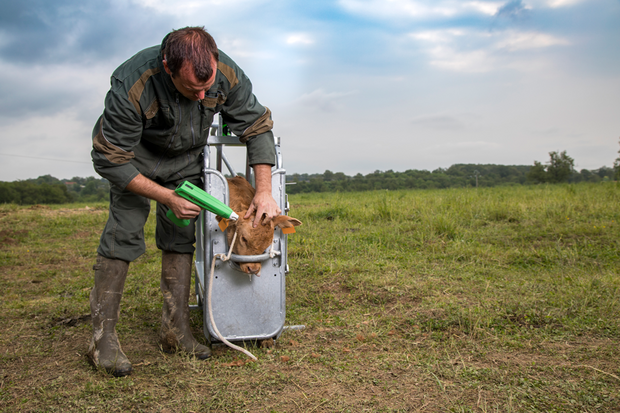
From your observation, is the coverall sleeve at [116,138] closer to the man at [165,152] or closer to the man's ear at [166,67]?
the man at [165,152]

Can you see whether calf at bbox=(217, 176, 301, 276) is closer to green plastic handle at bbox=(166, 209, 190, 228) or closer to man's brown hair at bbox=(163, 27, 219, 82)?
green plastic handle at bbox=(166, 209, 190, 228)

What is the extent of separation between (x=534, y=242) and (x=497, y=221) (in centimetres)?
157

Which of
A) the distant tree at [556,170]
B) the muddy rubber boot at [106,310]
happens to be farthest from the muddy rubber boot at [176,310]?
the distant tree at [556,170]

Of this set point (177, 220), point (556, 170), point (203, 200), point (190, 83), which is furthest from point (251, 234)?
point (556, 170)

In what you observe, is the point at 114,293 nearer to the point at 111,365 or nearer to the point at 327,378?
the point at 111,365

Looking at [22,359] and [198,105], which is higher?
[198,105]

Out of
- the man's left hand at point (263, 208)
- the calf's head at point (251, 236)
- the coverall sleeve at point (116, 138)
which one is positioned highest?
the coverall sleeve at point (116, 138)

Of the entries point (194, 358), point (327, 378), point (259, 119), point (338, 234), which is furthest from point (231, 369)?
point (338, 234)

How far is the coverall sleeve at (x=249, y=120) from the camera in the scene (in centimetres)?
254

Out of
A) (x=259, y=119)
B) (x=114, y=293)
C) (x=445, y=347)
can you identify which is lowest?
(x=445, y=347)

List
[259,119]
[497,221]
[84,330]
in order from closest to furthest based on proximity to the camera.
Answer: [259,119], [84,330], [497,221]

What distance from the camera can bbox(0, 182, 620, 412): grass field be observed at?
2039 mm

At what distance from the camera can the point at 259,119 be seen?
264cm

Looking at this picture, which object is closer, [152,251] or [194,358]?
[194,358]
